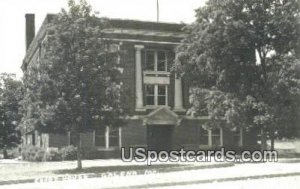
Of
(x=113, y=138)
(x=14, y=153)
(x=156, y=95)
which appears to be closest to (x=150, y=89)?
(x=156, y=95)

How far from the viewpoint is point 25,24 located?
172ft

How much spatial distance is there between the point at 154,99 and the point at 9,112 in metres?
16.1

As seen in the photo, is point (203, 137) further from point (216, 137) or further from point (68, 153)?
point (68, 153)

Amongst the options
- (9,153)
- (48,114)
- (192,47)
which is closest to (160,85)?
(192,47)

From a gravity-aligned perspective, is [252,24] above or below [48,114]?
above

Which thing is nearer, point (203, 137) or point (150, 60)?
point (150, 60)

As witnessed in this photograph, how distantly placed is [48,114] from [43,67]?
2.38 metres

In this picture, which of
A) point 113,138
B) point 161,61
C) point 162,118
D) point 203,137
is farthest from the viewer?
point 203,137

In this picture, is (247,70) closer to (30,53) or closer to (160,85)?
(160,85)

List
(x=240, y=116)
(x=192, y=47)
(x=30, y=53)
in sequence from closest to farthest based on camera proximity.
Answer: (x=240, y=116)
(x=192, y=47)
(x=30, y=53)

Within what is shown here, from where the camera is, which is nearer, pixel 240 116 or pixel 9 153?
pixel 240 116

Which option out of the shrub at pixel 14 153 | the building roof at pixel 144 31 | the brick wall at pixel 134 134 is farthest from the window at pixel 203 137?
the shrub at pixel 14 153

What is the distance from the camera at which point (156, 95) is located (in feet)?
131

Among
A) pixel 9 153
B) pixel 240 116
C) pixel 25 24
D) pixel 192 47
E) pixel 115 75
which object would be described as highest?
pixel 25 24
